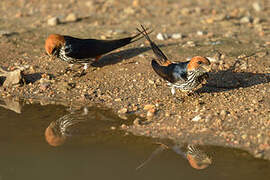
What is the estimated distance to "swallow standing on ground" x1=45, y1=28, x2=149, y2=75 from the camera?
7.82 metres

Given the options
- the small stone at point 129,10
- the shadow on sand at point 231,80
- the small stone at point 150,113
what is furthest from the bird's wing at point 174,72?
the small stone at point 129,10

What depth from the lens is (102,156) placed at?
566 cm

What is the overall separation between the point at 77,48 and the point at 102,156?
9.09ft

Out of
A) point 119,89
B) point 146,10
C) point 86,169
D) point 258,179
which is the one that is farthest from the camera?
point 146,10

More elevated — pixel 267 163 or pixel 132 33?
pixel 132 33

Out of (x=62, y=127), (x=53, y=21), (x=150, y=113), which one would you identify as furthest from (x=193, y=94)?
(x=53, y=21)

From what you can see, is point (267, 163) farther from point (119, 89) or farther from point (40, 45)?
point (40, 45)

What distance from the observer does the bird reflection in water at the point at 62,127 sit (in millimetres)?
6086

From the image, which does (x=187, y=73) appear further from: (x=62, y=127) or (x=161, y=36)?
(x=161, y=36)

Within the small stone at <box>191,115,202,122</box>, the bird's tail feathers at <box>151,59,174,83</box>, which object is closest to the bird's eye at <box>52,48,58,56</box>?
the bird's tail feathers at <box>151,59,174,83</box>

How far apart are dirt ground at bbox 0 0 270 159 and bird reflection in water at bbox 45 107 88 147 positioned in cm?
45

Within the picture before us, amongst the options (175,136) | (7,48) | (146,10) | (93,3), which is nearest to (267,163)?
(175,136)

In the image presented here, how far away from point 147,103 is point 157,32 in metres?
3.06

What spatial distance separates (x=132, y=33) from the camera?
9.70 metres
